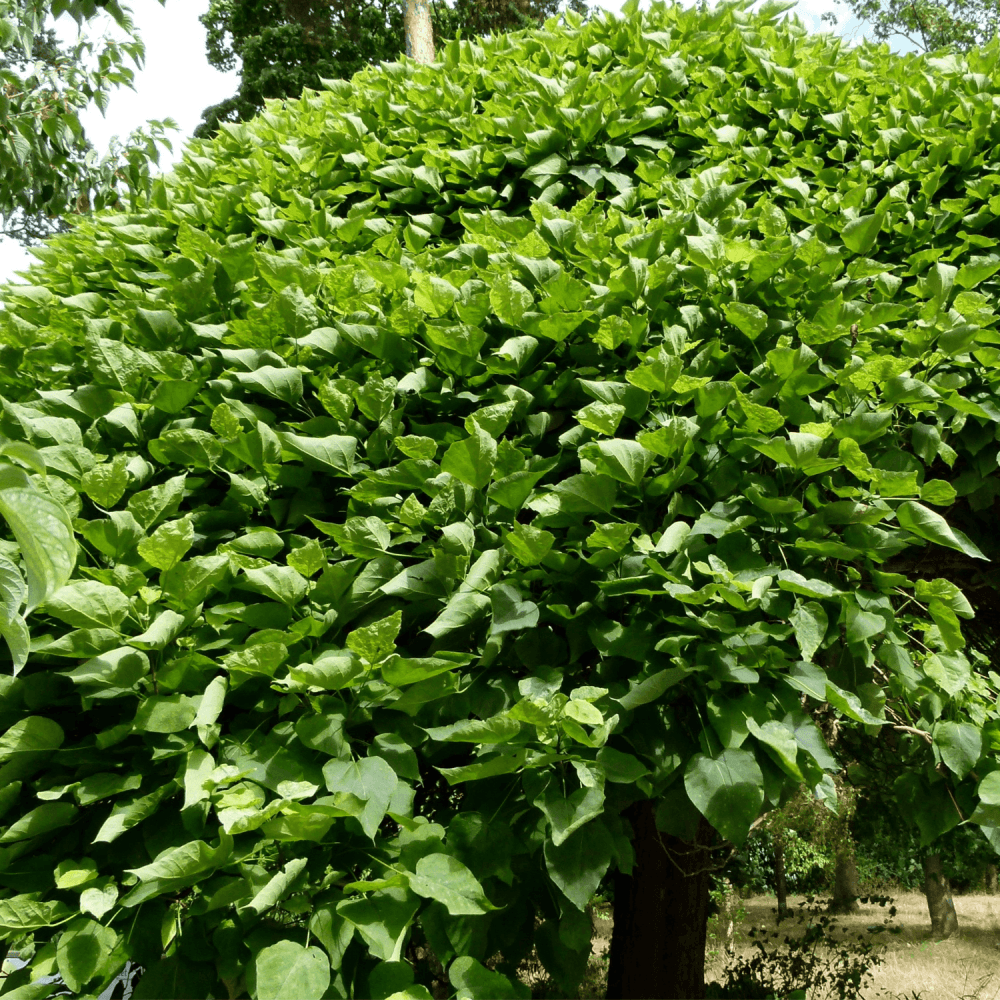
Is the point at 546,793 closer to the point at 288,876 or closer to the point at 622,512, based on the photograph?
the point at 288,876

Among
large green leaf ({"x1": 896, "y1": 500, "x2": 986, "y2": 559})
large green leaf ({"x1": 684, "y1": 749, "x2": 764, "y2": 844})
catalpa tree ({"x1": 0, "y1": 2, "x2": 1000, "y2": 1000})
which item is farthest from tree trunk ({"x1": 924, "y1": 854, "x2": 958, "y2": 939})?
large green leaf ({"x1": 684, "y1": 749, "x2": 764, "y2": 844})

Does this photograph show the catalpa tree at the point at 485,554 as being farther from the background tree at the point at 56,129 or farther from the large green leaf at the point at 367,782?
the background tree at the point at 56,129

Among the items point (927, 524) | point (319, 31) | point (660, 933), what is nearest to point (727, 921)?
point (660, 933)

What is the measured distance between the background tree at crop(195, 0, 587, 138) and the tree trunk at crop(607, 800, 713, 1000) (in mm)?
17185

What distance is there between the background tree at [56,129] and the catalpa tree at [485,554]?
2.21 m

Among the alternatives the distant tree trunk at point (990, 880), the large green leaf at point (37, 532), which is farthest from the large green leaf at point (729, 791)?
the distant tree trunk at point (990, 880)

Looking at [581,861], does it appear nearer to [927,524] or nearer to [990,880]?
[927,524]

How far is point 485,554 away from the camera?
5.24ft

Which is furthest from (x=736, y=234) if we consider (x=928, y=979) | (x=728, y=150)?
(x=928, y=979)

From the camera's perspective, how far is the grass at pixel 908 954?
842 cm

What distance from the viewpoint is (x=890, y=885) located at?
61.4 feet

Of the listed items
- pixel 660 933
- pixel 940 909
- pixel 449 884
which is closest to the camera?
pixel 449 884

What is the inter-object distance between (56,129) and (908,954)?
40.8ft

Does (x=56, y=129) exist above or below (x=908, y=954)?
above
